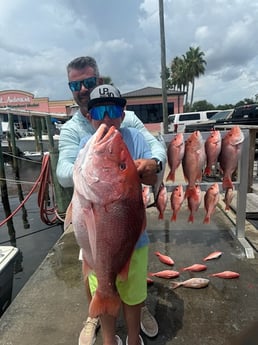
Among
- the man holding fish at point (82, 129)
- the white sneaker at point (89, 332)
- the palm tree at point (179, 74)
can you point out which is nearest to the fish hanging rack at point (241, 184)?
the man holding fish at point (82, 129)

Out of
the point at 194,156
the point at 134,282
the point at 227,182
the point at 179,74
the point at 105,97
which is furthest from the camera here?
the point at 179,74

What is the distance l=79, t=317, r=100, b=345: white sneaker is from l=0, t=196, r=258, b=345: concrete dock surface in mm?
72

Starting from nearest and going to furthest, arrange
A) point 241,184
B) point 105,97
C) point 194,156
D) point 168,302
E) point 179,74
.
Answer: point 105,97
point 168,302
point 194,156
point 241,184
point 179,74

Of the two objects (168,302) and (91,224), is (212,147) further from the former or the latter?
(91,224)

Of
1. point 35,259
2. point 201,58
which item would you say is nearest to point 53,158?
point 35,259

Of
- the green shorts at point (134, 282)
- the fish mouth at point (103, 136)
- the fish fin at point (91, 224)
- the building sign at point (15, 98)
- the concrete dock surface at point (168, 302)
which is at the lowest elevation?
the concrete dock surface at point (168, 302)

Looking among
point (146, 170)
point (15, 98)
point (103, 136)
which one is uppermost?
point (15, 98)

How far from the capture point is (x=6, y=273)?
3570 mm

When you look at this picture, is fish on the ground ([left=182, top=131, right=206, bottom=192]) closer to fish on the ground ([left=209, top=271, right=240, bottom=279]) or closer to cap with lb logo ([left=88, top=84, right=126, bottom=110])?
fish on the ground ([left=209, top=271, right=240, bottom=279])

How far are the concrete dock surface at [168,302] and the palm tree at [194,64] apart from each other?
55302 mm

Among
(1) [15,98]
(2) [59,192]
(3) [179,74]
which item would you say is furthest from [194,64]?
(2) [59,192]

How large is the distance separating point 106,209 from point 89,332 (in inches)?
54.3

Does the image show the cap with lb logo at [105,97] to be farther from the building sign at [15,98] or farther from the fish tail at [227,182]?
the building sign at [15,98]

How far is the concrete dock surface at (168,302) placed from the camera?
247cm
